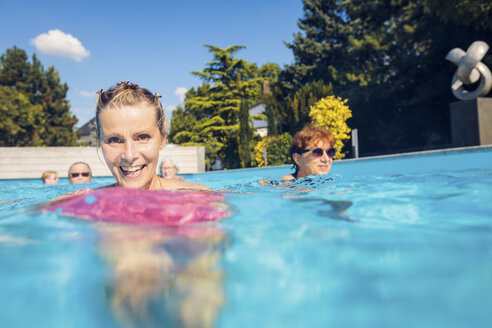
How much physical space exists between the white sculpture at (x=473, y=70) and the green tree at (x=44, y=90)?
114 ft

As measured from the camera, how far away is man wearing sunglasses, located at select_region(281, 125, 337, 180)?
4.96 meters

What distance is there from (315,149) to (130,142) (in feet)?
9.68

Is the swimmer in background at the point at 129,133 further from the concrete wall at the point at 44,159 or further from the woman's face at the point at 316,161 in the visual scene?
the concrete wall at the point at 44,159

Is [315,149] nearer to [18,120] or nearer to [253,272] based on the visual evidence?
[253,272]

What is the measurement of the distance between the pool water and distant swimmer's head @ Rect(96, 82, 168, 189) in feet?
2.07

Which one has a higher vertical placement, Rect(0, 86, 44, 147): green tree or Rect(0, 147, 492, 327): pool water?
Rect(0, 86, 44, 147): green tree

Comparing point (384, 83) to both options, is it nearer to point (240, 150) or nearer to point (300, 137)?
point (240, 150)

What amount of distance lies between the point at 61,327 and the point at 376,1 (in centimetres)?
2657

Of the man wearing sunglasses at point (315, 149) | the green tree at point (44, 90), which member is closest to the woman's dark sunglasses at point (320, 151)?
the man wearing sunglasses at point (315, 149)

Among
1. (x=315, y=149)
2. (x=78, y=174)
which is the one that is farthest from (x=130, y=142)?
(x=78, y=174)

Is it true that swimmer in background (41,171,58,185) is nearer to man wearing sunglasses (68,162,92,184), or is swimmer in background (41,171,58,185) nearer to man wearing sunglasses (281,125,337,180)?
man wearing sunglasses (68,162,92,184)

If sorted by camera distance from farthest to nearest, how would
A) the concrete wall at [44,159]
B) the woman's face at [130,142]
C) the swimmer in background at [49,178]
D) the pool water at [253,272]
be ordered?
the concrete wall at [44,159], the swimmer in background at [49,178], the woman's face at [130,142], the pool water at [253,272]

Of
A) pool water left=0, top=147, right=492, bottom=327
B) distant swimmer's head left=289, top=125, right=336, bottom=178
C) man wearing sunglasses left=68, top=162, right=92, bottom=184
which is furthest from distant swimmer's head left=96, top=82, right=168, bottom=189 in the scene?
man wearing sunglasses left=68, top=162, right=92, bottom=184

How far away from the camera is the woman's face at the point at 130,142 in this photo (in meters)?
2.57
